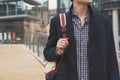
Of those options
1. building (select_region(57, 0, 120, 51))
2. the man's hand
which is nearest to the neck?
the man's hand

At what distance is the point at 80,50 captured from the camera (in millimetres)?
4020

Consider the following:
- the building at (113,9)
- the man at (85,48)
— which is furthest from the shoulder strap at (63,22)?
the building at (113,9)

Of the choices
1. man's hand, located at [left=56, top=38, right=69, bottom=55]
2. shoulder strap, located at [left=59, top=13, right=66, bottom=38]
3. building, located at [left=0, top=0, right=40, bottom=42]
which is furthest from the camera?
building, located at [left=0, top=0, right=40, bottom=42]

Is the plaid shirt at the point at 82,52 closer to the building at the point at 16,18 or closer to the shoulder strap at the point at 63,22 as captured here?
the shoulder strap at the point at 63,22

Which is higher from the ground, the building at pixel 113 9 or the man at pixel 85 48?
the building at pixel 113 9

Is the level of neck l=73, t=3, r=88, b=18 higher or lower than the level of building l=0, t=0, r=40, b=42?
lower

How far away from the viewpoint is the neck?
4109 mm

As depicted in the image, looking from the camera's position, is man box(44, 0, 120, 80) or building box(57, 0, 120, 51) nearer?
man box(44, 0, 120, 80)

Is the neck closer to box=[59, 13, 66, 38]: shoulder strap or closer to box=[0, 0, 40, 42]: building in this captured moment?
box=[59, 13, 66, 38]: shoulder strap

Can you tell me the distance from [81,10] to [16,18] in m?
65.9

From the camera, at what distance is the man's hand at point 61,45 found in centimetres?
391

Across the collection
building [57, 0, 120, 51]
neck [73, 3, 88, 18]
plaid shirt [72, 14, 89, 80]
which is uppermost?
building [57, 0, 120, 51]

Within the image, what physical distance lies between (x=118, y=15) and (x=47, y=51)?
44.3m

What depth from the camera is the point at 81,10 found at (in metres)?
4.12
